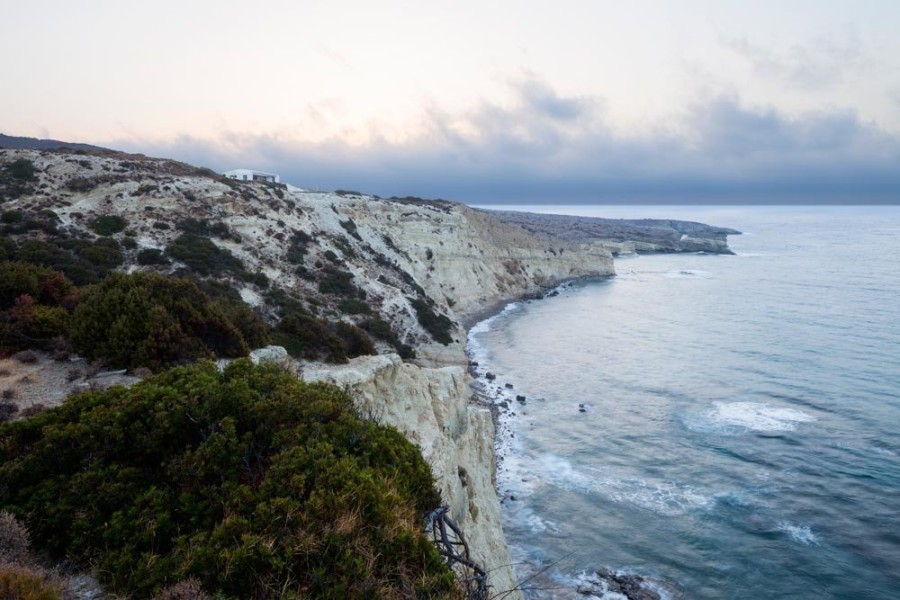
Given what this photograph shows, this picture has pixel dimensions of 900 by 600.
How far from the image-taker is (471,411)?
19016 mm

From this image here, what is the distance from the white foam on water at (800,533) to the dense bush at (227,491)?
18413 millimetres

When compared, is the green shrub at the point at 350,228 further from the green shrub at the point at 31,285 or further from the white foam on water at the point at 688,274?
the white foam on water at the point at 688,274

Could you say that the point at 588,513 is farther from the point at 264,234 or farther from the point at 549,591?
the point at 264,234

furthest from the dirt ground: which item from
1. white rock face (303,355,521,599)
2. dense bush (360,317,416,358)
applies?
dense bush (360,317,416,358)

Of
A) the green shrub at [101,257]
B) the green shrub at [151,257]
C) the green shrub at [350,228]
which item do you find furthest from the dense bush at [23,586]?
the green shrub at [350,228]

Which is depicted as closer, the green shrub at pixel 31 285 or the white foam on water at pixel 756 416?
the green shrub at pixel 31 285

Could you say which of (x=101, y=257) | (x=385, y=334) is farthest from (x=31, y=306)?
(x=385, y=334)

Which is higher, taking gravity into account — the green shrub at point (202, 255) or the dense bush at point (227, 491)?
the green shrub at point (202, 255)

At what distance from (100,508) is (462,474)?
34.2 ft

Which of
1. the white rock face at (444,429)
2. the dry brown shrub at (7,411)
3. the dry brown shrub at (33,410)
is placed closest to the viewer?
the dry brown shrub at (33,410)

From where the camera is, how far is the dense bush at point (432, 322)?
1469 inches

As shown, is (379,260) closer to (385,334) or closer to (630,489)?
(385,334)

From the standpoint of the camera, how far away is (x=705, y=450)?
2578 centimetres

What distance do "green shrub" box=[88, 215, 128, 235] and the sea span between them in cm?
2304
